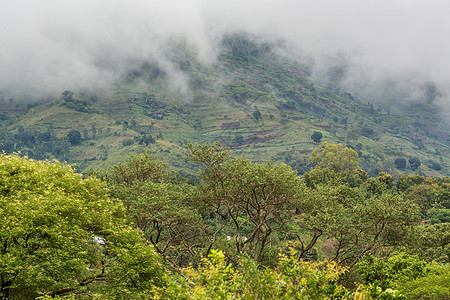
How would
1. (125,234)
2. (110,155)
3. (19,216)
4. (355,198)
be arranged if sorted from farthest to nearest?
(110,155), (355,198), (125,234), (19,216)

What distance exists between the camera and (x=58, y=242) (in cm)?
1520

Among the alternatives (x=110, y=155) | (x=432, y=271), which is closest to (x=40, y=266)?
(x=432, y=271)

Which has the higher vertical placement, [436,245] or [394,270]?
[436,245]

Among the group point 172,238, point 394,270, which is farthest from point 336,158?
point 172,238

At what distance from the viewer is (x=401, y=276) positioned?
23.4 meters

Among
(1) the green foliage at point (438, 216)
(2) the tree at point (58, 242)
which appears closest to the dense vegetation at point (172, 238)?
(2) the tree at point (58, 242)

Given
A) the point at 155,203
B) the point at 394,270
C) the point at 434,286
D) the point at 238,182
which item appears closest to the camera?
the point at 434,286

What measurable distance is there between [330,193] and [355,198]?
243 inches

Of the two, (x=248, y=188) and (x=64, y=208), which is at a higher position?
(x=248, y=188)

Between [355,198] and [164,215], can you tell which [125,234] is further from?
[355,198]

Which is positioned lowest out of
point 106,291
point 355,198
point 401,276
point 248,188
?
point 106,291

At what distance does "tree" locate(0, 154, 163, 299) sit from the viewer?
14445 millimetres

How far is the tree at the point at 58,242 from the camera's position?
1445 cm

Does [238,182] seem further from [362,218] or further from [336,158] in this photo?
[336,158]
